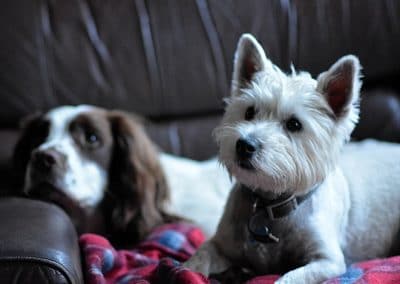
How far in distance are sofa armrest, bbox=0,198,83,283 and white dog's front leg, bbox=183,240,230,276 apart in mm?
269

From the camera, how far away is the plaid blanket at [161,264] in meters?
1.35

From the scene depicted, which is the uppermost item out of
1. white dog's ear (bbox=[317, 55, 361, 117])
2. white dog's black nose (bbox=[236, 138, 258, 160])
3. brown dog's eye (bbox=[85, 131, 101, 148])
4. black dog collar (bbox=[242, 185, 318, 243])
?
white dog's ear (bbox=[317, 55, 361, 117])

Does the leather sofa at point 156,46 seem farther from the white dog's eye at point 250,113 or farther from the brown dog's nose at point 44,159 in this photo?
the white dog's eye at point 250,113

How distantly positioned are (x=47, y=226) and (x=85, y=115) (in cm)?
59

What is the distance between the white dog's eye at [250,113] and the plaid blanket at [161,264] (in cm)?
37

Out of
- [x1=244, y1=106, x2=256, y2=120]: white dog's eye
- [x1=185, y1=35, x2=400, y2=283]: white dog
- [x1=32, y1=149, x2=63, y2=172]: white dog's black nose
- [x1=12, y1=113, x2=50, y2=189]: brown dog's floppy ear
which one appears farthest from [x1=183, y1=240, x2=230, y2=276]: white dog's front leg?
[x1=12, y1=113, x2=50, y2=189]: brown dog's floppy ear

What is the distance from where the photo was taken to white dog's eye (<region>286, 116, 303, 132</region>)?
1390mm

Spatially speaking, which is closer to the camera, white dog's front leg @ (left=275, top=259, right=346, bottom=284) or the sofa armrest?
the sofa armrest

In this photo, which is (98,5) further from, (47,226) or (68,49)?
(47,226)

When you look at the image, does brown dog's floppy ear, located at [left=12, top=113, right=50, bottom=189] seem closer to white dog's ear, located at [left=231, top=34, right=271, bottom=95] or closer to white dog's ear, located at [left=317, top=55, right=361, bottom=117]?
white dog's ear, located at [left=231, top=34, right=271, bottom=95]

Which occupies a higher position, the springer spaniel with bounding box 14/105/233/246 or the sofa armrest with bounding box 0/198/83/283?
the sofa armrest with bounding box 0/198/83/283

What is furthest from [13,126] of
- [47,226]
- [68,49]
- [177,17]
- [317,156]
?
[317,156]

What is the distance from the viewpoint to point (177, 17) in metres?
2.12

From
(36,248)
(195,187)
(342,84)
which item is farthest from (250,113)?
(195,187)
